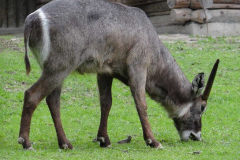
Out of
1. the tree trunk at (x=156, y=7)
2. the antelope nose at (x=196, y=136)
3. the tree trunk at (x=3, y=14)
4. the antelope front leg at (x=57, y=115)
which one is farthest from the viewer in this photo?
the tree trunk at (x=3, y=14)

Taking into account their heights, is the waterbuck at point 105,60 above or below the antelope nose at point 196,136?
above

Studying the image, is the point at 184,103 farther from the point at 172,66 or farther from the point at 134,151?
the point at 134,151

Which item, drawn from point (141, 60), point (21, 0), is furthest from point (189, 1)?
point (141, 60)

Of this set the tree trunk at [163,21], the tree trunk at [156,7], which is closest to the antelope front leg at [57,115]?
the tree trunk at [163,21]

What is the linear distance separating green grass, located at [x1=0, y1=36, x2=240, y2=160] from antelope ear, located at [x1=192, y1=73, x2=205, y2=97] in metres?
0.81

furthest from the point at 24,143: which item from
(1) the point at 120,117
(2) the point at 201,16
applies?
(2) the point at 201,16

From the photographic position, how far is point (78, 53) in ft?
20.7

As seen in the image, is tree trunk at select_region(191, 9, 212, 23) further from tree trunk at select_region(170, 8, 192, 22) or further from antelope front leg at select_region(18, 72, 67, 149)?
antelope front leg at select_region(18, 72, 67, 149)

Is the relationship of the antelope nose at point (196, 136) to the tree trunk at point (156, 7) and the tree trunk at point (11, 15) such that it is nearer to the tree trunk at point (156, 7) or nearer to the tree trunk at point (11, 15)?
the tree trunk at point (156, 7)

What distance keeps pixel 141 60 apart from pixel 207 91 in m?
1.32

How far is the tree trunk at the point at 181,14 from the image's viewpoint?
15.1 meters

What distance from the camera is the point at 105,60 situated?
6.68m

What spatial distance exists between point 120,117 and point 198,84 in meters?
2.37

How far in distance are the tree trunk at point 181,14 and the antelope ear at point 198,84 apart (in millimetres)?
8047
